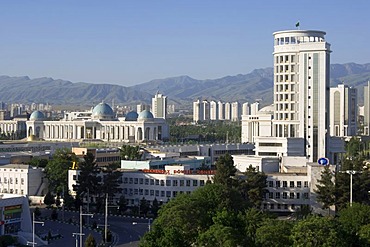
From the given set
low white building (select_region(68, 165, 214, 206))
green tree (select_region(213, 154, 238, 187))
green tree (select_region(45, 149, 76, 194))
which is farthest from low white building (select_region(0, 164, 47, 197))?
green tree (select_region(213, 154, 238, 187))

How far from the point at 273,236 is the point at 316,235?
6.13 feet

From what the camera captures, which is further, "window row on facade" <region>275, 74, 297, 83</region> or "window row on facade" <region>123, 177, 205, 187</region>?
"window row on facade" <region>275, 74, 297, 83</region>

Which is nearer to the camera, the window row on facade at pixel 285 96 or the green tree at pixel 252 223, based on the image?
the green tree at pixel 252 223

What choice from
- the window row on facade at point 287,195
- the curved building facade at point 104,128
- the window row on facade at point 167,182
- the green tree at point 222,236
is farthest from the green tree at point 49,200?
the curved building facade at point 104,128

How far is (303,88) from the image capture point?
64625 mm

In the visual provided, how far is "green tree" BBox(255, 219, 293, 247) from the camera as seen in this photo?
29.3m

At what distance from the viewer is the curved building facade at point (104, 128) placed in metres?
115

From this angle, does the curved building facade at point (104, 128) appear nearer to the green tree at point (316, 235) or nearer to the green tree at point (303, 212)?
the green tree at point (303, 212)

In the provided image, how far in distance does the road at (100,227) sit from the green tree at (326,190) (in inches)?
458

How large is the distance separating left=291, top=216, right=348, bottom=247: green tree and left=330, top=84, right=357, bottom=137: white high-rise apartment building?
95486mm

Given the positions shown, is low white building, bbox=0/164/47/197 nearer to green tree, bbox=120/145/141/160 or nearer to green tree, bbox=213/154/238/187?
green tree, bbox=120/145/141/160

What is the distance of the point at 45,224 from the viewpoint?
48.6m

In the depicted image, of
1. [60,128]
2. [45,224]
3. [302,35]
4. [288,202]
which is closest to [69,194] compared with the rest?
[45,224]

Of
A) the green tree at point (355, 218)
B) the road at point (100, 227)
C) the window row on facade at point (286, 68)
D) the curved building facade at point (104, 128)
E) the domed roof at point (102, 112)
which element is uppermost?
the window row on facade at point (286, 68)
